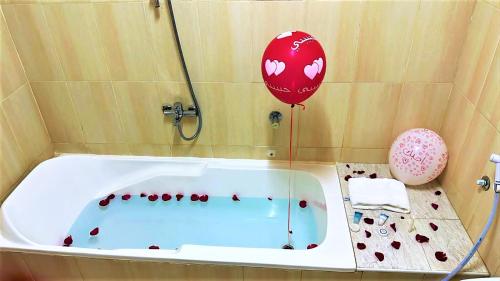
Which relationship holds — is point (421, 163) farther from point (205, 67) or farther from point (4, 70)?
point (4, 70)

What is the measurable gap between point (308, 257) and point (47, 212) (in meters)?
1.38

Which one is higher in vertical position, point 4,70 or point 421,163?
point 4,70

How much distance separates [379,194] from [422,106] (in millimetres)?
490

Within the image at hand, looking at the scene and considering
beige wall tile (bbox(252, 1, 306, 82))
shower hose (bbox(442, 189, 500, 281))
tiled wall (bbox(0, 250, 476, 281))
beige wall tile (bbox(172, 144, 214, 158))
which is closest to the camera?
shower hose (bbox(442, 189, 500, 281))

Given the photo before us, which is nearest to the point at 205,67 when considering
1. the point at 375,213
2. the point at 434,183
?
the point at 375,213

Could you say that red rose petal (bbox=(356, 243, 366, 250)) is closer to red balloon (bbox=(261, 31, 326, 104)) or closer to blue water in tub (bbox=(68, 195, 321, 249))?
blue water in tub (bbox=(68, 195, 321, 249))

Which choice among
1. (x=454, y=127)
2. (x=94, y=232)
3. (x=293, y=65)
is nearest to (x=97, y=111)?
(x=94, y=232)

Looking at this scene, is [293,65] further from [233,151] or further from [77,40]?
Answer: [77,40]

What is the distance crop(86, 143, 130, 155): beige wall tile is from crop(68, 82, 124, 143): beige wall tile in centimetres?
3

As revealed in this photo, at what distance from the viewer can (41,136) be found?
6.56 ft

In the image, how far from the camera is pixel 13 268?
5.46 feet

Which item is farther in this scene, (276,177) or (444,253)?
(276,177)

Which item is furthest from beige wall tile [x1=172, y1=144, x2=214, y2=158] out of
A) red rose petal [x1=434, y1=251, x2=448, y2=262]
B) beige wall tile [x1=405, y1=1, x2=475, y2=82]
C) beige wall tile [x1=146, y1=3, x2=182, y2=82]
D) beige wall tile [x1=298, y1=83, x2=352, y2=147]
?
red rose petal [x1=434, y1=251, x2=448, y2=262]

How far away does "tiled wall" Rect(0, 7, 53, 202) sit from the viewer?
67.4 inches
